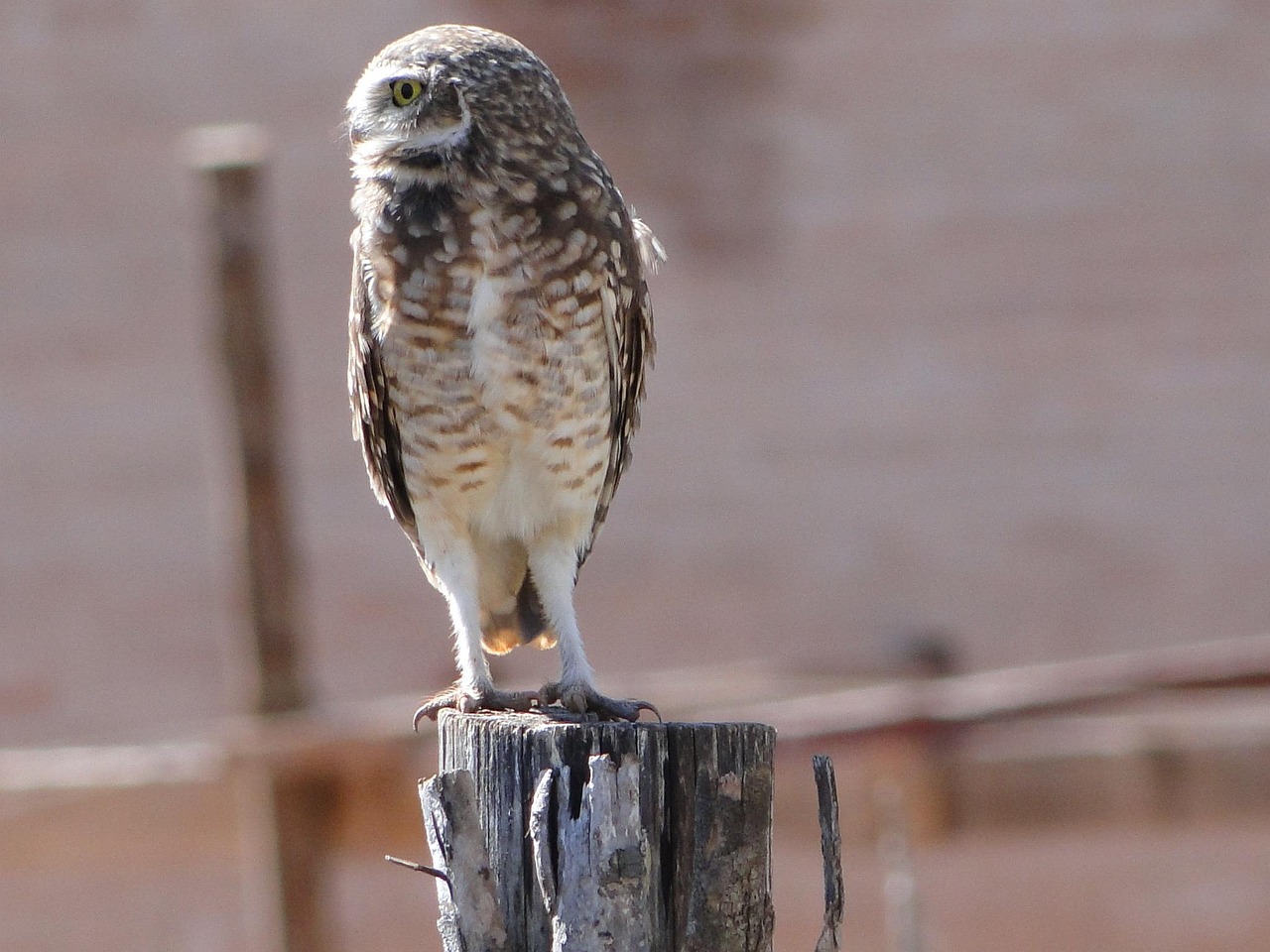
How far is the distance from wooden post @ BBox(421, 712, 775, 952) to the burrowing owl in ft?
3.23

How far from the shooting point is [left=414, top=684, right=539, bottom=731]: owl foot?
395cm

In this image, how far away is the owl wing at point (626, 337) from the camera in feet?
13.9

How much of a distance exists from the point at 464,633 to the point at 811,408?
504 centimetres

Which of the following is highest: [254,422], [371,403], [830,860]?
[254,422]

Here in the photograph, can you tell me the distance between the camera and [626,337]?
14.2ft

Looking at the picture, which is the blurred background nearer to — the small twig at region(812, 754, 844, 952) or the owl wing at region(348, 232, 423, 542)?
the owl wing at region(348, 232, 423, 542)

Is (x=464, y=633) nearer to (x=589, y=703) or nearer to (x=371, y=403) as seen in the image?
(x=589, y=703)

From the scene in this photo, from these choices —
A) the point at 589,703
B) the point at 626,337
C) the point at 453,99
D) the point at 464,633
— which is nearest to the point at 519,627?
the point at 464,633

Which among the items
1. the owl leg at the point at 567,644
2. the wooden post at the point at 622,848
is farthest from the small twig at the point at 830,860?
the owl leg at the point at 567,644

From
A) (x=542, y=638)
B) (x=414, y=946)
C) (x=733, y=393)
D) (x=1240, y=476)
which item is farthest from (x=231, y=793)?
(x=1240, y=476)

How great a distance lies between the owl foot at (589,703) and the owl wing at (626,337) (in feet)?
1.88

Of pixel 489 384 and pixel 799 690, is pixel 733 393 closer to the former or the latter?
pixel 799 690

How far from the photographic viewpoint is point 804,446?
9195mm

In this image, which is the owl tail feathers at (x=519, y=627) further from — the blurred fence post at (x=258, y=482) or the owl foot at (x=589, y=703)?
the blurred fence post at (x=258, y=482)
